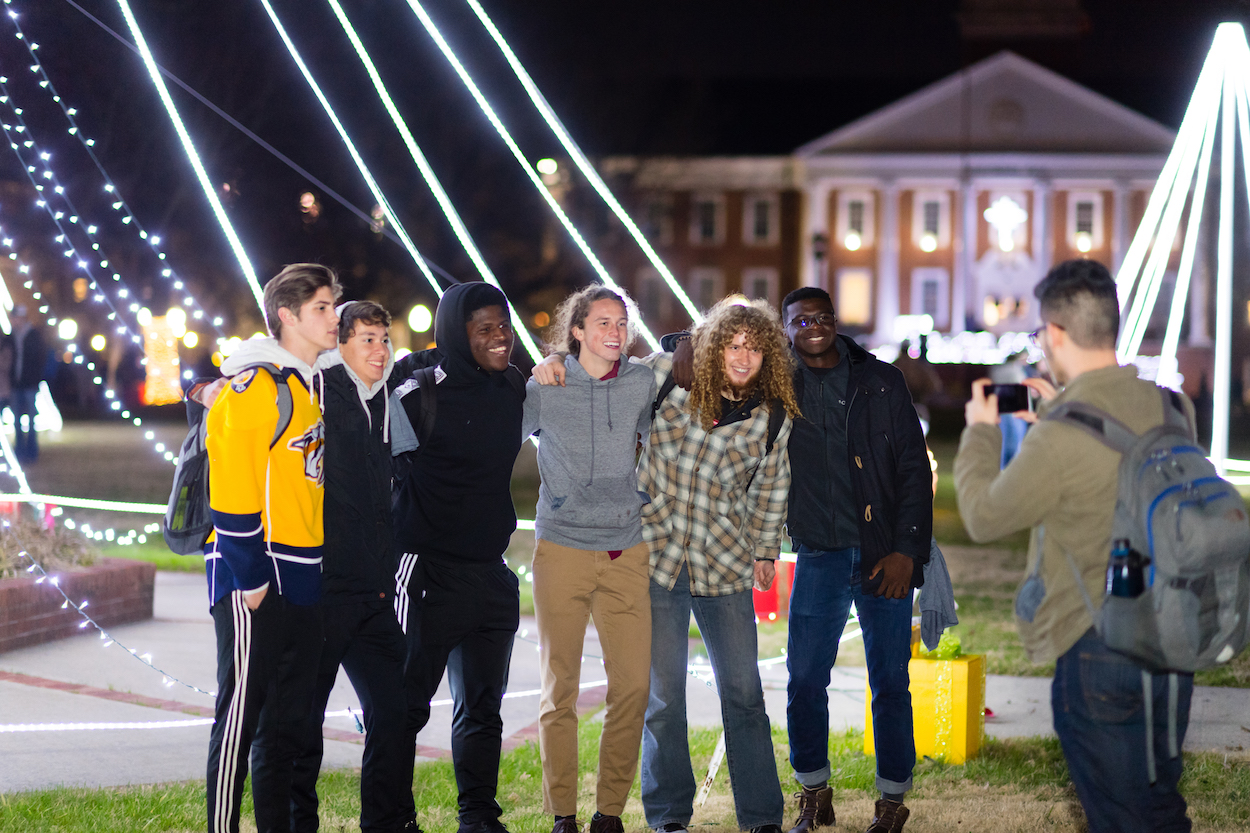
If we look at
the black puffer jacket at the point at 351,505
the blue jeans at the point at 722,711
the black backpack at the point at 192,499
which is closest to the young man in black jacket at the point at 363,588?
the black puffer jacket at the point at 351,505

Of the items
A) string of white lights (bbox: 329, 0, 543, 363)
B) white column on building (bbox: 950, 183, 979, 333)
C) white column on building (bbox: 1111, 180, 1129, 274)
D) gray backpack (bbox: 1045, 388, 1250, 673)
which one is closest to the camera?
gray backpack (bbox: 1045, 388, 1250, 673)

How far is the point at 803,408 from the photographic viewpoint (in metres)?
4.66

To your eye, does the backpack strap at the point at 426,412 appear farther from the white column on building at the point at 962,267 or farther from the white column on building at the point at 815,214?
the white column on building at the point at 815,214

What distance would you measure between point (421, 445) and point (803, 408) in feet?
4.50

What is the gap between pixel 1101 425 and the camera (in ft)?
9.89

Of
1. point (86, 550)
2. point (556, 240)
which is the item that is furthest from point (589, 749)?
point (556, 240)

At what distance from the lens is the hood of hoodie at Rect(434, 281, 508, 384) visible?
14.5 feet

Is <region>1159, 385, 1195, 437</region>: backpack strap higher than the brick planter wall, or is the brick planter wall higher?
<region>1159, 385, 1195, 437</region>: backpack strap

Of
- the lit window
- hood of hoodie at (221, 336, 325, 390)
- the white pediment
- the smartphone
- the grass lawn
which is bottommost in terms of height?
the grass lawn

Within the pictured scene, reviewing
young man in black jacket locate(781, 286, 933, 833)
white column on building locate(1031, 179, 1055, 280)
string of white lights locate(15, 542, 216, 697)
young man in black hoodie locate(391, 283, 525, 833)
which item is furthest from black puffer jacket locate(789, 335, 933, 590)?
white column on building locate(1031, 179, 1055, 280)

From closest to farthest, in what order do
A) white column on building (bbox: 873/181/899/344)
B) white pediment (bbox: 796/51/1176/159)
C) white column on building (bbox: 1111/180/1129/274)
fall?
white pediment (bbox: 796/51/1176/159)
white column on building (bbox: 1111/180/1129/274)
white column on building (bbox: 873/181/899/344)

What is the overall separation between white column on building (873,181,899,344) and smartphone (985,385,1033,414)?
2118 inches

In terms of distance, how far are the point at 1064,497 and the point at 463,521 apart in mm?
2071

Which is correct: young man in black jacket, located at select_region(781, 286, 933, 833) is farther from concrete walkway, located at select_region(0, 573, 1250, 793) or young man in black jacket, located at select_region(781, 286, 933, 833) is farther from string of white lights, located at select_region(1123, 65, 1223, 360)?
string of white lights, located at select_region(1123, 65, 1223, 360)
